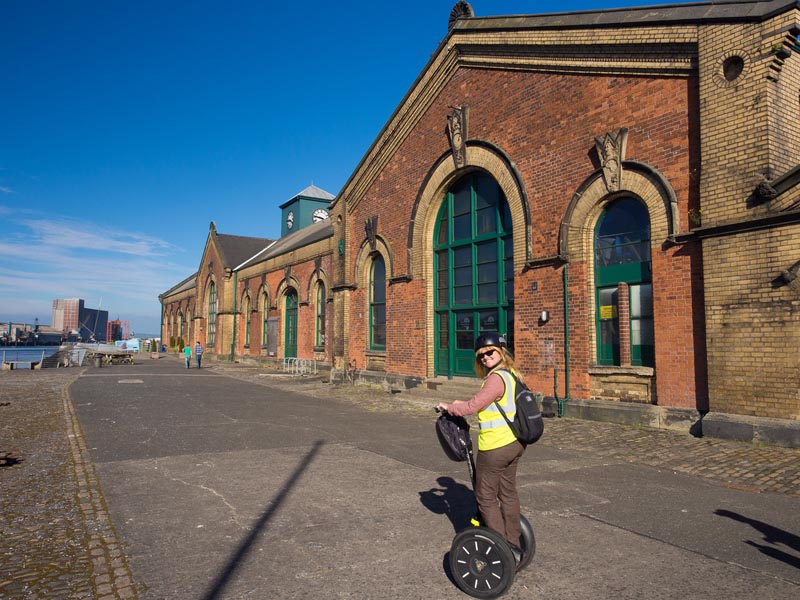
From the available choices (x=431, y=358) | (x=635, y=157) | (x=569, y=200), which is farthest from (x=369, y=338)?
(x=635, y=157)

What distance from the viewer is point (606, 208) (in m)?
10.9

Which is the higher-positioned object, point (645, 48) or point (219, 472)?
point (645, 48)

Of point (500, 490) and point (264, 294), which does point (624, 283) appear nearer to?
point (500, 490)

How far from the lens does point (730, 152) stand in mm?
8680

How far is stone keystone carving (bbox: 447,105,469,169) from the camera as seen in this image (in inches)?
558

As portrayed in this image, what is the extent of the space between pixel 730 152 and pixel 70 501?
9.90 meters

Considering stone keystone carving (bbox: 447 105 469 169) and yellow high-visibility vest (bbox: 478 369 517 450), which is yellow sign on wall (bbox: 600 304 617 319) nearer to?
stone keystone carving (bbox: 447 105 469 169)

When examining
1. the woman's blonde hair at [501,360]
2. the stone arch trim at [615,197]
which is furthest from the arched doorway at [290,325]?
the woman's blonde hair at [501,360]

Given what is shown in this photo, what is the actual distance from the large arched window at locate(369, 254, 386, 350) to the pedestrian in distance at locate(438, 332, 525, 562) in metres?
13.7

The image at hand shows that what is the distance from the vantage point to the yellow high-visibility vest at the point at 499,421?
3734 millimetres

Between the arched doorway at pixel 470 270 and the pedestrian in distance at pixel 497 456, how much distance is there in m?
9.13

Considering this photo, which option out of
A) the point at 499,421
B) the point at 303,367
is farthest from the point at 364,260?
the point at 499,421

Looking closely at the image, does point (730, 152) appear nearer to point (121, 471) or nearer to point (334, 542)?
point (334, 542)

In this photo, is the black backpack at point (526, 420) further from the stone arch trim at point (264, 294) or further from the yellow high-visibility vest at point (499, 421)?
the stone arch trim at point (264, 294)
